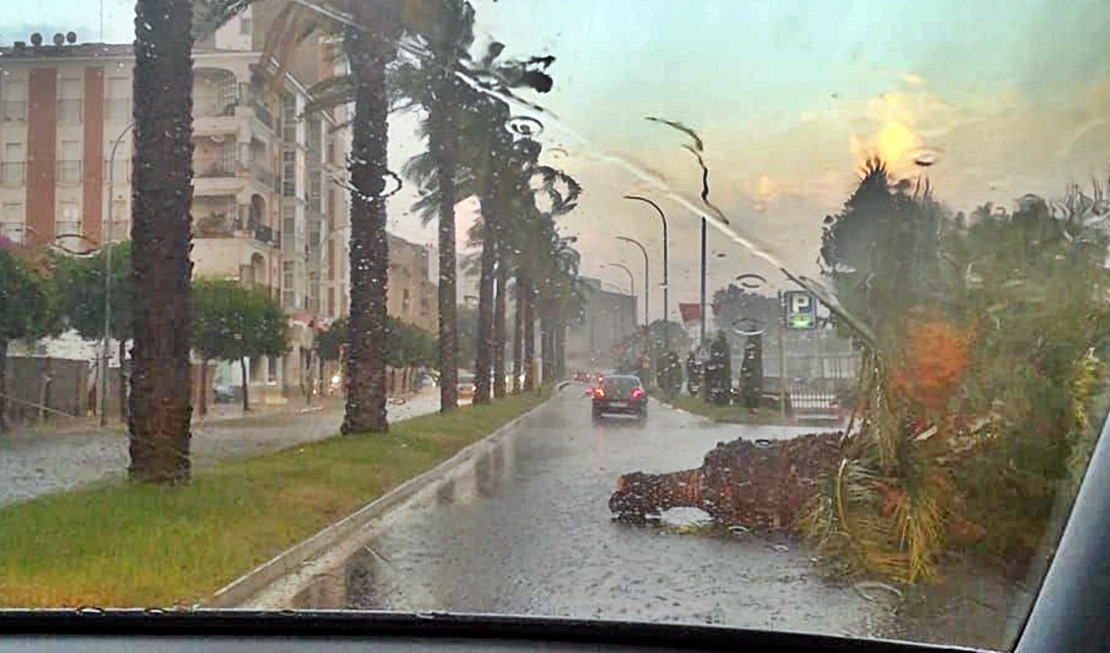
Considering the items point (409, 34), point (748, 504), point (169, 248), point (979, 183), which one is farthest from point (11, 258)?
point (979, 183)

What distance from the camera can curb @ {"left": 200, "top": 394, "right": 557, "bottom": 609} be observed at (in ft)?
21.9

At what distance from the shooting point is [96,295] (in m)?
12.7

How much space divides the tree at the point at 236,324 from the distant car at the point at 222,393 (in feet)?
0.72

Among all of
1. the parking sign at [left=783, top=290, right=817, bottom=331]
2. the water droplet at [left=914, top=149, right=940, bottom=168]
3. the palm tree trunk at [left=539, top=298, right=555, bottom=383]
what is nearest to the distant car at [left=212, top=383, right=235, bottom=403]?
the palm tree trunk at [left=539, top=298, right=555, bottom=383]

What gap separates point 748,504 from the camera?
26.0ft

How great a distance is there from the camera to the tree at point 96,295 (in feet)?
38.3

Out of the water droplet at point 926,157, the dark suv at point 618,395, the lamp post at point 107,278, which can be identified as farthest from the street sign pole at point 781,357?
the lamp post at point 107,278

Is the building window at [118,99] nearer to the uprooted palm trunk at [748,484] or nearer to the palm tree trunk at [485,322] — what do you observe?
the palm tree trunk at [485,322]

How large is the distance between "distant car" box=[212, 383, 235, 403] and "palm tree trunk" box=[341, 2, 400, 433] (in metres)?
1.19

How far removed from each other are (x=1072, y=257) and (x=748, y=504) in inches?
110

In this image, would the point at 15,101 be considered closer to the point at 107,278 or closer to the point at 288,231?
the point at 107,278

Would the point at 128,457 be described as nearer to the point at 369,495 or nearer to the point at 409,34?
the point at 369,495

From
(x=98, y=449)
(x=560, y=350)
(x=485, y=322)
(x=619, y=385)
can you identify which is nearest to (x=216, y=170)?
(x=98, y=449)

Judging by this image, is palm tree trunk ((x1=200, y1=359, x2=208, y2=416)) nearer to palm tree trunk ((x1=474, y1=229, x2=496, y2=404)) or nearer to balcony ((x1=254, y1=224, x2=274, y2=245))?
balcony ((x1=254, y1=224, x2=274, y2=245))
